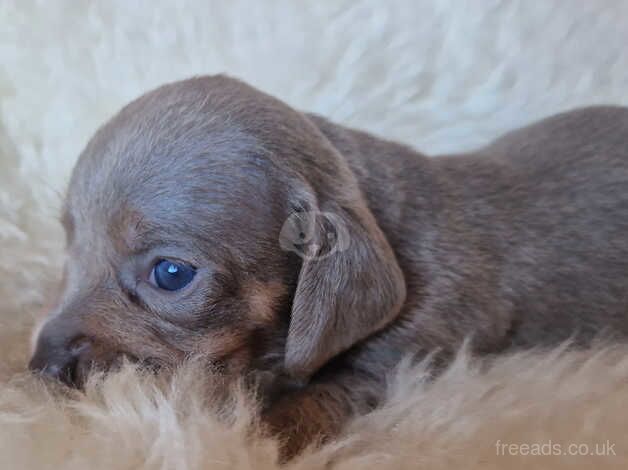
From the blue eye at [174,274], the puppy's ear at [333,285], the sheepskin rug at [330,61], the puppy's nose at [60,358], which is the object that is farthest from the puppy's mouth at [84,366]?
the sheepskin rug at [330,61]

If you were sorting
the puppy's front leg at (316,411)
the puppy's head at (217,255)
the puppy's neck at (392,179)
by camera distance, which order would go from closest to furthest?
the puppy's front leg at (316,411), the puppy's head at (217,255), the puppy's neck at (392,179)

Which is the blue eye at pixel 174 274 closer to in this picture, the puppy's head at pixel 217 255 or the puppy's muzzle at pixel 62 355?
the puppy's head at pixel 217 255

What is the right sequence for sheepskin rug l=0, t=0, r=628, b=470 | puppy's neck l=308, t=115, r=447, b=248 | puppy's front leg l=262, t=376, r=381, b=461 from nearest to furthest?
1. puppy's front leg l=262, t=376, r=381, b=461
2. puppy's neck l=308, t=115, r=447, b=248
3. sheepskin rug l=0, t=0, r=628, b=470

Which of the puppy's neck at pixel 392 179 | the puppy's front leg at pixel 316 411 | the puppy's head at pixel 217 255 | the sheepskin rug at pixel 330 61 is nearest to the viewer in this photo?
the puppy's front leg at pixel 316 411

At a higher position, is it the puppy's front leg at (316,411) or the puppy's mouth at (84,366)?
the puppy's mouth at (84,366)

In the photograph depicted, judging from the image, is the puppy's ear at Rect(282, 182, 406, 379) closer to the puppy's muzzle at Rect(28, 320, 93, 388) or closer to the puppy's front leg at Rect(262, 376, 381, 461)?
the puppy's front leg at Rect(262, 376, 381, 461)

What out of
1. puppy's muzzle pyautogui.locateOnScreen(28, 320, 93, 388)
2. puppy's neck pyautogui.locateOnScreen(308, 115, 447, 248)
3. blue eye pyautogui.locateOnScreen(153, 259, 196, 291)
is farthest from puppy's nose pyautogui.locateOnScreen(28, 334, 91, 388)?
puppy's neck pyautogui.locateOnScreen(308, 115, 447, 248)

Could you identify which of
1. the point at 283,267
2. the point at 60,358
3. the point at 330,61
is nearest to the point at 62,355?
the point at 60,358
